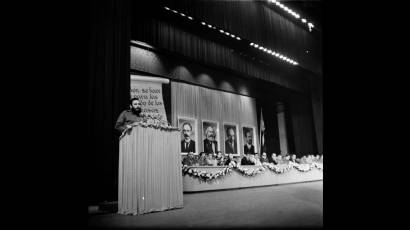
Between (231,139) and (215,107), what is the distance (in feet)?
4.59

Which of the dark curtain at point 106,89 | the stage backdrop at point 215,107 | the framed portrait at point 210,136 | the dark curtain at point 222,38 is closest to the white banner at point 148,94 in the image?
the stage backdrop at point 215,107

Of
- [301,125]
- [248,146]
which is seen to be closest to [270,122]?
[301,125]

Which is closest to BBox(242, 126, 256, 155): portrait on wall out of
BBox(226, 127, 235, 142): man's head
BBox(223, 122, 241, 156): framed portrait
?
Result: BBox(223, 122, 241, 156): framed portrait

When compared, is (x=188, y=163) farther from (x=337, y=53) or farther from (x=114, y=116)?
(x=337, y=53)

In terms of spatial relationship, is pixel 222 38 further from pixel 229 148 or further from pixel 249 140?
pixel 249 140

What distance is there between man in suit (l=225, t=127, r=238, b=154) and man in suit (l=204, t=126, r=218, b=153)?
0.58 metres

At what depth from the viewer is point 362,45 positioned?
117 cm

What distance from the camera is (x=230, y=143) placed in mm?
10234

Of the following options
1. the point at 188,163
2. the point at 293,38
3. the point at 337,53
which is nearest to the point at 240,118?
the point at 293,38

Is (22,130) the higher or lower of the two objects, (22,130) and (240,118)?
the lower

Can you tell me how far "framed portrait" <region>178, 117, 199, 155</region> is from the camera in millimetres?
8617

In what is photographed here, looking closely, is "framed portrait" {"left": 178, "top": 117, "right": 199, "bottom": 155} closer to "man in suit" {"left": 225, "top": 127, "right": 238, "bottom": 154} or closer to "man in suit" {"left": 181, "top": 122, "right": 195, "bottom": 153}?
"man in suit" {"left": 181, "top": 122, "right": 195, "bottom": 153}

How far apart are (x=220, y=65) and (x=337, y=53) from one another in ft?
25.8

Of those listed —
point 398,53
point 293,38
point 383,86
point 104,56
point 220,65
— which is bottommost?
point 383,86
